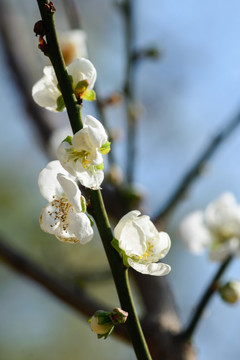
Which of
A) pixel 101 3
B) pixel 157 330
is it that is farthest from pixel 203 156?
pixel 101 3

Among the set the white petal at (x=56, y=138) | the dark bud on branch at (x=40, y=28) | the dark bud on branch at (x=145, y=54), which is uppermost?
the dark bud on branch at (x=40, y=28)

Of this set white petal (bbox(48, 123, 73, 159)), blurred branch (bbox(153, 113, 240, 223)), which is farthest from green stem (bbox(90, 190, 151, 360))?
white petal (bbox(48, 123, 73, 159))

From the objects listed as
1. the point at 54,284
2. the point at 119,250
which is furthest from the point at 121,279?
the point at 54,284

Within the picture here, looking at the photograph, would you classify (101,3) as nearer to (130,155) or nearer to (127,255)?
(130,155)

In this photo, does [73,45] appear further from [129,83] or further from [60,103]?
[60,103]

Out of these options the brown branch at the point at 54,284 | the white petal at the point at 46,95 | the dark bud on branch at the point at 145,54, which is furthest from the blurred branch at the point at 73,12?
the white petal at the point at 46,95

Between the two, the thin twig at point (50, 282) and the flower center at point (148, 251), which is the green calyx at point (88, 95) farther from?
the thin twig at point (50, 282)

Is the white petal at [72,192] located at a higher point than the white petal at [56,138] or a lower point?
higher
